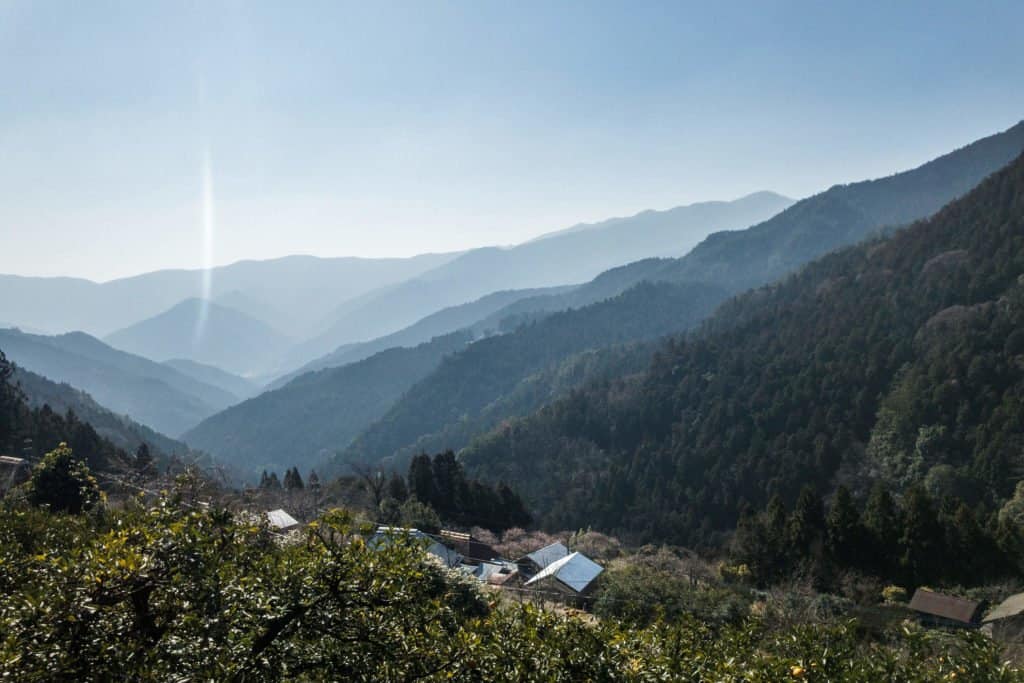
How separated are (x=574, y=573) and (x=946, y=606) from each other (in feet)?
43.7

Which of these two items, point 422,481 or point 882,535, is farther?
point 422,481

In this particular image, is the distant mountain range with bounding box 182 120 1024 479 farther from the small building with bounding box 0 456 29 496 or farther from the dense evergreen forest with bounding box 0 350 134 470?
the small building with bounding box 0 456 29 496

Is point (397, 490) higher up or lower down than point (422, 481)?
lower down

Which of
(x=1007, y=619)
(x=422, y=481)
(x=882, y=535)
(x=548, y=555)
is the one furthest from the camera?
(x=422, y=481)

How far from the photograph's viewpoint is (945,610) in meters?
21.8

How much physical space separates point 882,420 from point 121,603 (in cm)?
6019

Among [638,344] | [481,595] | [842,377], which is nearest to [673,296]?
[638,344]

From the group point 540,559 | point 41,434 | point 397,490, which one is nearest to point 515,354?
point 397,490

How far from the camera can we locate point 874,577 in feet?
88.5

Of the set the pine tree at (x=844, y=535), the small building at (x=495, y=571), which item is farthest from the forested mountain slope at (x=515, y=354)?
the pine tree at (x=844, y=535)

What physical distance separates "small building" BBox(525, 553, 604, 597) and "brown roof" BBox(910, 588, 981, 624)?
1173 cm

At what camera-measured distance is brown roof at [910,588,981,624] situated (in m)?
21.4

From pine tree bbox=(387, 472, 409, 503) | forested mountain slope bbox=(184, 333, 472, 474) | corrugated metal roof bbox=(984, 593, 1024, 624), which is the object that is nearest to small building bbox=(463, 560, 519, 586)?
pine tree bbox=(387, 472, 409, 503)

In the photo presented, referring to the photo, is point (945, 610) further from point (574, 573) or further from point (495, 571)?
point (495, 571)
